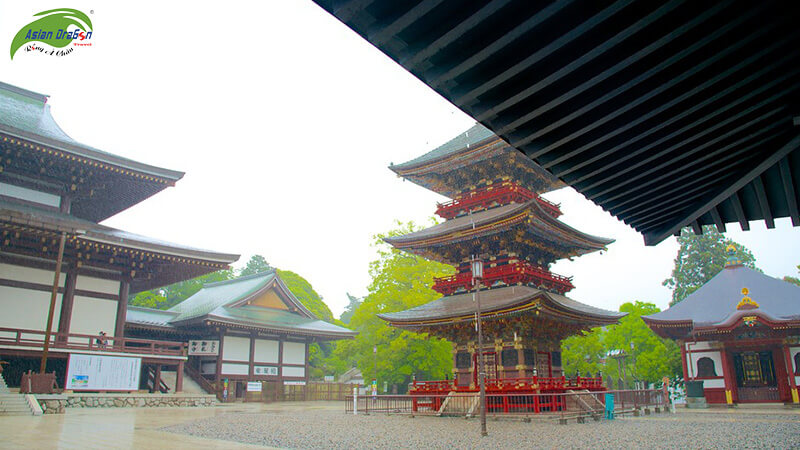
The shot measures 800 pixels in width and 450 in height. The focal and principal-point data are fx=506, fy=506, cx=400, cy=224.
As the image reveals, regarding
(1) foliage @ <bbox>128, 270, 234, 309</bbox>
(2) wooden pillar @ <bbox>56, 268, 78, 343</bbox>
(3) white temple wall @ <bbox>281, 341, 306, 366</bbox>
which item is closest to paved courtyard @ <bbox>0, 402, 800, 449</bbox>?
(2) wooden pillar @ <bbox>56, 268, 78, 343</bbox>

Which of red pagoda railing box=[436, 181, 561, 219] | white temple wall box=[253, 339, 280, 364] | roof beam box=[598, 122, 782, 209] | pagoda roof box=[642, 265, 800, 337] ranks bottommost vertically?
white temple wall box=[253, 339, 280, 364]

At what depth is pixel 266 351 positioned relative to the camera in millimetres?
33094

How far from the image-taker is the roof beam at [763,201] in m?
4.39

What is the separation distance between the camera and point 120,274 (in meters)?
22.6

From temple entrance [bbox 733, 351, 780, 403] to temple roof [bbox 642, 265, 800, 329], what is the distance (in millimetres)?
2332

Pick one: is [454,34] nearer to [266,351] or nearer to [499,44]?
[499,44]

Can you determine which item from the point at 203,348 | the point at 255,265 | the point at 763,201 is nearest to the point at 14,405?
the point at 203,348

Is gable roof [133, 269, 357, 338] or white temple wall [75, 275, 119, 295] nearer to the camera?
white temple wall [75, 275, 119, 295]

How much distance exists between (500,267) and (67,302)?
18062 millimetres

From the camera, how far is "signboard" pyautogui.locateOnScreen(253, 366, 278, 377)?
3219cm

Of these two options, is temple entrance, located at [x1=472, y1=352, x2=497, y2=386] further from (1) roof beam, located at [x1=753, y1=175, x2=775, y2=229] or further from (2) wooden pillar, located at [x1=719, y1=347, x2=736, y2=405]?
(1) roof beam, located at [x1=753, y1=175, x2=775, y2=229]

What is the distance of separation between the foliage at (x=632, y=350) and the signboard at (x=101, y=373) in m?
24.8

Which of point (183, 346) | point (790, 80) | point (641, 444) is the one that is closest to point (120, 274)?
point (183, 346)

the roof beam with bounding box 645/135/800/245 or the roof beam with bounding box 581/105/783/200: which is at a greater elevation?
the roof beam with bounding box 581/105/783/200
